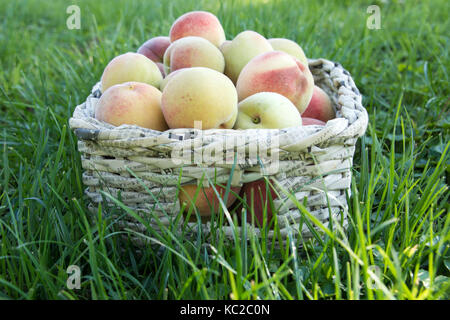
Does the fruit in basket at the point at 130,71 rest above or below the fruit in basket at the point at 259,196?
above

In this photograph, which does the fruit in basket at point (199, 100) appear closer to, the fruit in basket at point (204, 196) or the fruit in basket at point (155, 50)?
the fruit in basket at point (204, 196)

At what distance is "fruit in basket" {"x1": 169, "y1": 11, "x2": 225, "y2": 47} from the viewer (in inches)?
62.2

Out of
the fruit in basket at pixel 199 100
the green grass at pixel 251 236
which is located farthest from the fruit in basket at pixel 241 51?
the green grass at pixel 251 236

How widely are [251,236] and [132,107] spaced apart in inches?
19.5

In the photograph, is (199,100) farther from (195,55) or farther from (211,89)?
(195,55)

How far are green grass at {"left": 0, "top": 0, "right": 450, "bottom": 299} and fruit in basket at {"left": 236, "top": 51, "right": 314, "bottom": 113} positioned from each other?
243mm

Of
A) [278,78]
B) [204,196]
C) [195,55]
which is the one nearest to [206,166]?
[204,196]

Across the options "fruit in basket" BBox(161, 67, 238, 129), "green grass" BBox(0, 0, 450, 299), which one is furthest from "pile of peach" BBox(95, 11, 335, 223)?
"green grass" BBox(0, 0, 450, 299)

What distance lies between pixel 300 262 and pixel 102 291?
0.44m

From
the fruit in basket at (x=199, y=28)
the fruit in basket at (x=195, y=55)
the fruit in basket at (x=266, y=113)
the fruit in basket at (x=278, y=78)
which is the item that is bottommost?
the fruit in basket at (x=266, y=113)

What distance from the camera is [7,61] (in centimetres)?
266

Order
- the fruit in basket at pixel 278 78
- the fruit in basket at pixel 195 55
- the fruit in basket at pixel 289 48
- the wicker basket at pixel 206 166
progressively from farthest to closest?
the fruit in basket at pixel 289 48, the fruit in basket at pixel 195 55, the fruit in basket at pixel 278 78, the wicker basket at pixel 206 166

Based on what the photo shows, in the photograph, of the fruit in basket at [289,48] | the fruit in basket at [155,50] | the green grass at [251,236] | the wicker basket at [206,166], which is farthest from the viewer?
the fruit in basket at [155,50]

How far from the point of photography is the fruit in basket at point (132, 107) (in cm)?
116
